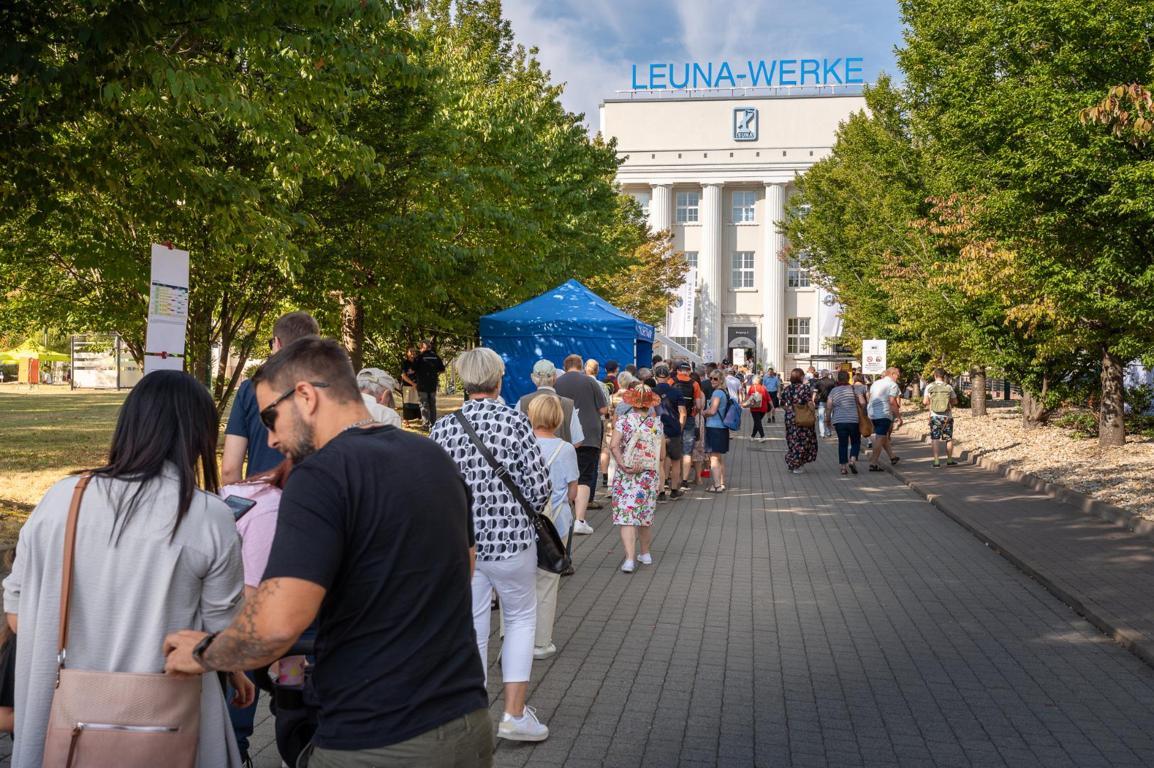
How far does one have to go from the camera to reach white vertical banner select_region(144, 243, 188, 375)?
7.86 metres

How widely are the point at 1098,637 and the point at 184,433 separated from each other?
658cm

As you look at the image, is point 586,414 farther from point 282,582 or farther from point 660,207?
point 660,207

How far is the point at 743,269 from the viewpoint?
8288 centimetres

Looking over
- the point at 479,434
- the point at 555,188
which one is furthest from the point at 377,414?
the point at 555,188

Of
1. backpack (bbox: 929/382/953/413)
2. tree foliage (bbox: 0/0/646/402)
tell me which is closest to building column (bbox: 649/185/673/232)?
tree foliage (bbox: 0/0/646/402)

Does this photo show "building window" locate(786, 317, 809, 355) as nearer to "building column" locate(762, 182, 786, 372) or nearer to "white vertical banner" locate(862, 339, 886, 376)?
"building column" locate(762, 182, 786, 372)

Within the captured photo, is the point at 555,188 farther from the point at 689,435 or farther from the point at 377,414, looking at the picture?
the point at 377,414

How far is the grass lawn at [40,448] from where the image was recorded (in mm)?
12712

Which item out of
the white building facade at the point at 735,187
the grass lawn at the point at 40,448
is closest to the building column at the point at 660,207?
the white building facade at the point at 735,187

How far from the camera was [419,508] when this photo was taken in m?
2.57

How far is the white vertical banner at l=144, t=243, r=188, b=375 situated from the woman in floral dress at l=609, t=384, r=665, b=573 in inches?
144

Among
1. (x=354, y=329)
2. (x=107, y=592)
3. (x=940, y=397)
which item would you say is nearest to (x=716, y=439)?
(x=940, y=397)

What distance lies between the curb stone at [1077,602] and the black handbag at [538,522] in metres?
3.74

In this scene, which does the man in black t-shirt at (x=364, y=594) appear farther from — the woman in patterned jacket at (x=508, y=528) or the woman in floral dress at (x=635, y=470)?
the woman in floral dress at (x=635, y=470)
